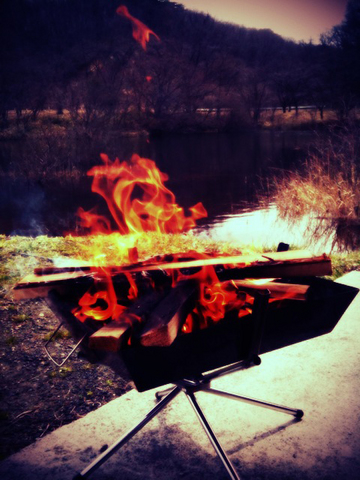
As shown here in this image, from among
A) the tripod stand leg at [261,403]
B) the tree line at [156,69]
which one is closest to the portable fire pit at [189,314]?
the tripod stand leg at [261,403]

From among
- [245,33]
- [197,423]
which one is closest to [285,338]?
[197,423]

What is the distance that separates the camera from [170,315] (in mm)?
1602

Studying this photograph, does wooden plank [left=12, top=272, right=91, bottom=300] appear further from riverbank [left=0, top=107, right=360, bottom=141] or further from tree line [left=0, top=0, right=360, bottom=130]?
tree line [left=0, top=0, right=360, bottom=130]

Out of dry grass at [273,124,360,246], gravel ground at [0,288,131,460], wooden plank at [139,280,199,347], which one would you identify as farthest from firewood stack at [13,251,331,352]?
dry grass at [273,124,360,246]

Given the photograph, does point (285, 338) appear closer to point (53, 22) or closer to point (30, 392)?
point (30, 392)

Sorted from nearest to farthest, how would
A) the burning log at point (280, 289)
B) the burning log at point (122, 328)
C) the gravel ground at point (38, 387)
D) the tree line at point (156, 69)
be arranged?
the burning log at point (122, 328) → the burning log at point (280, 289) → the gravel ground at point (38, 387) → the tree line at point (156, 69)

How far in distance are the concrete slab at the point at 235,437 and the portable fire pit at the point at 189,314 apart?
0.27 meters

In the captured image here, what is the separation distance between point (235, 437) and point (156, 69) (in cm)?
5548

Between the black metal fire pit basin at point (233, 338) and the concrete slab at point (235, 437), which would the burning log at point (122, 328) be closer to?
the black metal fire pit basin at point (233, 338)

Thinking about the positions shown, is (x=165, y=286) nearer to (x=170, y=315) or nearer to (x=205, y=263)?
(x=205, y=263)

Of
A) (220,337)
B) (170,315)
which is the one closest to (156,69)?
(220,337)

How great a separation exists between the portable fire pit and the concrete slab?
27cm

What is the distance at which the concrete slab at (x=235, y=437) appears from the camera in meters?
2.10

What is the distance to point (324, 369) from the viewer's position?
2982 millimetres
